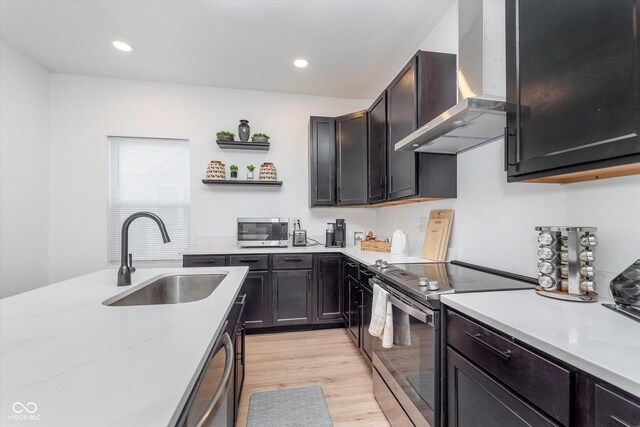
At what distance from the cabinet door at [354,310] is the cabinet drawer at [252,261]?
0.89 metres

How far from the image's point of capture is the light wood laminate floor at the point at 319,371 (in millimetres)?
1824

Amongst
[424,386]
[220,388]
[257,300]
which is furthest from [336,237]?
[220,388]

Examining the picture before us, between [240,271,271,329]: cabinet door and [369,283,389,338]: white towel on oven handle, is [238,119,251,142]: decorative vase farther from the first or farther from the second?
[369,283,389,338]: white towel on oven handle

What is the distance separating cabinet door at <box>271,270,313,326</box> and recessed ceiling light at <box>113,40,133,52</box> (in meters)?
2.60

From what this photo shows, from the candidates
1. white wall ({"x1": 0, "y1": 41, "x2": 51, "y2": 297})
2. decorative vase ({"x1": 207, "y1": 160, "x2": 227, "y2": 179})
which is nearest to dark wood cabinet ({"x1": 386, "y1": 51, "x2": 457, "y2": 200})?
decorative vase ({"x1": 207, "y1": 160, "x2": 227, "y2": 179})

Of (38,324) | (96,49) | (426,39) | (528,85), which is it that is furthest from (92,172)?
(528,85)

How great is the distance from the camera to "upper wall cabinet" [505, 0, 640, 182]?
2.73ft

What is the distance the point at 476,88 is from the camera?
152cm

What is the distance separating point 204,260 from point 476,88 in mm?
2717

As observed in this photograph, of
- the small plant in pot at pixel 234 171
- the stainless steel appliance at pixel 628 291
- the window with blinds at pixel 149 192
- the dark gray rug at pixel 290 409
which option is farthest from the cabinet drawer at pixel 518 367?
the window with blinds at pixel 149 192

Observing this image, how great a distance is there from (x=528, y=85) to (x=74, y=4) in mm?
3091

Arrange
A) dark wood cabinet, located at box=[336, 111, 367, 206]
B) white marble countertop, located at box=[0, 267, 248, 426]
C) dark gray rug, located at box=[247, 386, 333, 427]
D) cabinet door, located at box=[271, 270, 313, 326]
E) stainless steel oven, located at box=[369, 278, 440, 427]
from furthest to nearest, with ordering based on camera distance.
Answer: dark wood cabinet, located at box=[336, 111, 367, 206]
cabinet door, located at box=[271, 270, 313, 326]
dark gray rug, located at box=[247, 386, 333, 427]
stainless steel oven, located at box=[369, 278, 440, 427]
white marble countertop, located at box=[0, 267, 248, 426]

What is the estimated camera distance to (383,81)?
333cm

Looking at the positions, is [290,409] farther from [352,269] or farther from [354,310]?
[352,269]
